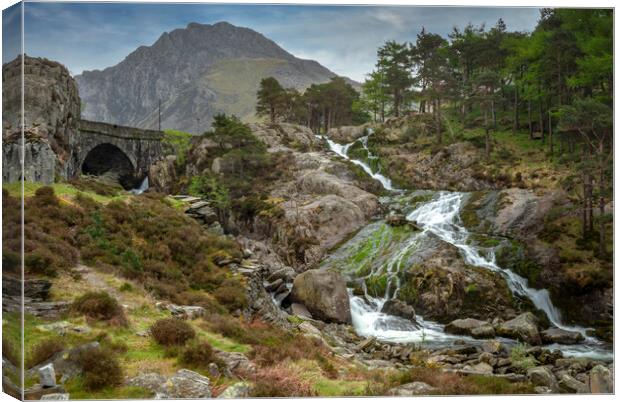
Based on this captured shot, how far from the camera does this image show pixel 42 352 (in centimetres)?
811

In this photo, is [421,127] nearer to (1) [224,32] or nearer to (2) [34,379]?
(1) [224,32]

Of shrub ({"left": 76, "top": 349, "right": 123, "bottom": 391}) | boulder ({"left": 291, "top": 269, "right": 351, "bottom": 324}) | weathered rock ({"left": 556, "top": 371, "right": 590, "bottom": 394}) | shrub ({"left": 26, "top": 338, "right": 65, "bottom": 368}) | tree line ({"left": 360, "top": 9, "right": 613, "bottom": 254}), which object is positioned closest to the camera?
shrub ({"left": 76, "top": 349, "right": 123, "bottom": 391})

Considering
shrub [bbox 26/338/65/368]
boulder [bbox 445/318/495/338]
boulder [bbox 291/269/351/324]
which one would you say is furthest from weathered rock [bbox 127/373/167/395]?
boulder [bbox 445/318/495/338]

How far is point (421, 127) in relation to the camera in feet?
83.5

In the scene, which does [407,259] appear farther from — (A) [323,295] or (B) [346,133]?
(B) [346,133]

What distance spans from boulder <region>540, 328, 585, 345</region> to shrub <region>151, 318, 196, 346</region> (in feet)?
37.8

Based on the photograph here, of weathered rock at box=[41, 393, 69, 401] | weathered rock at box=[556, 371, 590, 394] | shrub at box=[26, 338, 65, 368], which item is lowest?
weathered rock at box=[556, 371, 590, 394]

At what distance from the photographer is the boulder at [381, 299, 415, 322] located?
18.4 m

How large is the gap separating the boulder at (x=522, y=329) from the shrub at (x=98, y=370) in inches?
484

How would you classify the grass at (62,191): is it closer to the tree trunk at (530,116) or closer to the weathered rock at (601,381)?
the weathered rock at (601,381)

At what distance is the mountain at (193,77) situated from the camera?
12641mm

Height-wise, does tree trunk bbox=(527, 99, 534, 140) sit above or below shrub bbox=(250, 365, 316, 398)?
above

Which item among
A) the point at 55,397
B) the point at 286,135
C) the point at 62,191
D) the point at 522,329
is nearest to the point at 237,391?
the point at 55,397

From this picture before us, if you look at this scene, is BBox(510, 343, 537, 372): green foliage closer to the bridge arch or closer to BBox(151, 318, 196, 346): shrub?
BBox(151, 318, 196, 346): shrub
